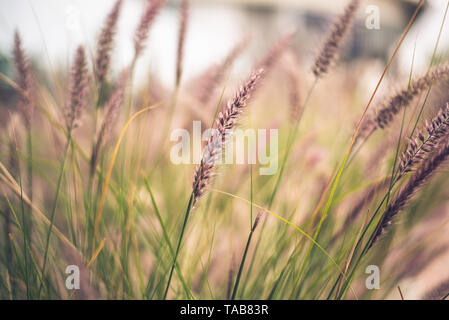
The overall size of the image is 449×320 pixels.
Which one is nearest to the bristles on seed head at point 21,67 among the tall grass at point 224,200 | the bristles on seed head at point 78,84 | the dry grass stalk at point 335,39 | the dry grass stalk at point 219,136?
the tall grass at point 224,200

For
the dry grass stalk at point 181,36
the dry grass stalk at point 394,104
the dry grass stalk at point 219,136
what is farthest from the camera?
the dry grass stalk at point 181,36

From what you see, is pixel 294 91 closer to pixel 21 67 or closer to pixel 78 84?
pixel 78 84

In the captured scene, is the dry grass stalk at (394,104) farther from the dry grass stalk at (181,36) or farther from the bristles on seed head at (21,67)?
the bristles on seed head at (21,67)

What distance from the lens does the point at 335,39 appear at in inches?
20.3

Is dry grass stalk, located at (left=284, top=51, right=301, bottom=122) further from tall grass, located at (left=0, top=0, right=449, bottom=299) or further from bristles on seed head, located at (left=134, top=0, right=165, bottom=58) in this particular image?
bristles on seed head, located at (left=134, top=0, right=165, bottom=58)

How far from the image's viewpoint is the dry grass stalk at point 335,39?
506mm

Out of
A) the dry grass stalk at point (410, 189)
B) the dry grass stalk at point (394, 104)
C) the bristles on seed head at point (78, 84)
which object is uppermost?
the bristles on seed head at point (78, 84)

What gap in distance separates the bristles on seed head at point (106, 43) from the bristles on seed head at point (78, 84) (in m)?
0.03

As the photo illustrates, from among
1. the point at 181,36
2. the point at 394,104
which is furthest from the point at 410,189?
the point at 181,36

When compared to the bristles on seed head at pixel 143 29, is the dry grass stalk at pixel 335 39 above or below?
below

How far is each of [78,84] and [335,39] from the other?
19.8 inches

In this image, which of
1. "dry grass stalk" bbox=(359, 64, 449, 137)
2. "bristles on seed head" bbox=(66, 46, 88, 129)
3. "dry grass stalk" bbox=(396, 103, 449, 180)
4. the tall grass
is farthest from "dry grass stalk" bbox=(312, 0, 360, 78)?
"bristles on seed head" bbox=(66, 46, 88, 129)
